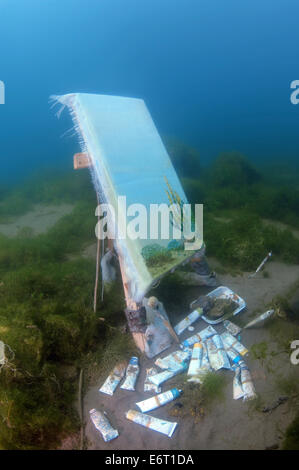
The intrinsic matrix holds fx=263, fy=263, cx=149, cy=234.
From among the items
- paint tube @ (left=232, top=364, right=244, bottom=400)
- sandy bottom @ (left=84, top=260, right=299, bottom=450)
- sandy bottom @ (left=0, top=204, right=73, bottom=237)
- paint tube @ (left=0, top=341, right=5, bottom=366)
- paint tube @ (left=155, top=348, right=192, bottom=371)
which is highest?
paint tube @ (left=0, top=341, right=5, bottom=366)

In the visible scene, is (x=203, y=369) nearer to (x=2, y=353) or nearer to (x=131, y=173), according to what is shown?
(x=2, y=353)

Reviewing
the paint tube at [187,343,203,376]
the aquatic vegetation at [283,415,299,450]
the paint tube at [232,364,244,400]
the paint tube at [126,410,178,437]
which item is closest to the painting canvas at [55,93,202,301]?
the paint tube at [187,343,203,376]

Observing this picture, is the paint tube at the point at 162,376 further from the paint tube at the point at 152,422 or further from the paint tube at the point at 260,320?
the paint tube at the point at 260,320

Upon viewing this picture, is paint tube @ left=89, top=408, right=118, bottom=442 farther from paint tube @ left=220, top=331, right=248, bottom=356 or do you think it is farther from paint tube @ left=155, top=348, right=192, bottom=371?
paint tube @ left=220, top=331, right=248, bottom=356

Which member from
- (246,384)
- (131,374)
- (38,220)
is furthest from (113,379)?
(38,220)

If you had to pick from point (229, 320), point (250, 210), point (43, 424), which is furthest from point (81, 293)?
point (250, 210)

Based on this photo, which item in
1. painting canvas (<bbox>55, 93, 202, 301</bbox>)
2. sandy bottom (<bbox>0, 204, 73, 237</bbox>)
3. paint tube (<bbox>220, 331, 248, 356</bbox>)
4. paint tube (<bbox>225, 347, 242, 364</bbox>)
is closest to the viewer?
painting canvas (<bbox>55, 93, 202, 301</bbox>)
